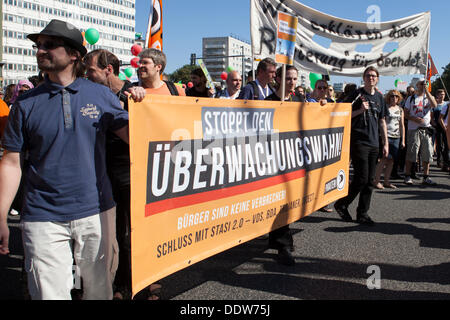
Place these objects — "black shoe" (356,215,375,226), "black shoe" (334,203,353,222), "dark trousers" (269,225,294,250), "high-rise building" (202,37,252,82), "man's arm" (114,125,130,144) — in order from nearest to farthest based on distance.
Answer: "man's arm" (114,125,130,144)
"dark trousers" (269,225,294,250)
"black shoe" (356,215,375,226)
"black shoe" (334,203,353,222)
"high-rise building" (202,37,252,82)

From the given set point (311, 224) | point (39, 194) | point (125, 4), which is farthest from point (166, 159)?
point (125, 4)

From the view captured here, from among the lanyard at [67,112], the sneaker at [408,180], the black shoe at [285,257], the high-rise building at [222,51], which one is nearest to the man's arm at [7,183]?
the lanyard at [67,112]

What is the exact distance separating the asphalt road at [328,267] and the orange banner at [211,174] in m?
0.47

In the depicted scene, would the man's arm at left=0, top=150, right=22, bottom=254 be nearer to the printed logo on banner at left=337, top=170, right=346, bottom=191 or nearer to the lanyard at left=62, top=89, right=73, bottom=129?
the lanyard at left=62, top=89, right=73, bottom=129

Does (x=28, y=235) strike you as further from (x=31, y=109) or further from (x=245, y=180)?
(x=245, y=180)

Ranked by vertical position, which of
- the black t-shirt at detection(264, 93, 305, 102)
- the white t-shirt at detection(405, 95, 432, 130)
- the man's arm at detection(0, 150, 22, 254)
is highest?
the white t-shirt at detection(405, 95, 432, 130)

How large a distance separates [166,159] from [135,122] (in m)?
0.35

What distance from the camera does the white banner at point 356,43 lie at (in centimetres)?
576

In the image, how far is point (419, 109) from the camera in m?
→ 9.95

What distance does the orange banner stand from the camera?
2.71 m

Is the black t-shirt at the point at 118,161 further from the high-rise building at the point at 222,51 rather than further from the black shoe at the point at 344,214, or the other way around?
the high-rise building at the point at 222,51

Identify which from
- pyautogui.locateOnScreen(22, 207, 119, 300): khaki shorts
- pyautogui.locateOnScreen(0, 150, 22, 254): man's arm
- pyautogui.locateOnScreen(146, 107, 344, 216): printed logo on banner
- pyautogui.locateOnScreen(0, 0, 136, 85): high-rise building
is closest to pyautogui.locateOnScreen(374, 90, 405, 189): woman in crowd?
pyautogui.locateOnScreen(146, 107, 344, 216): printed logo on banner

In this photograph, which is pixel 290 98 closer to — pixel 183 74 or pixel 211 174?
pixel 211 174

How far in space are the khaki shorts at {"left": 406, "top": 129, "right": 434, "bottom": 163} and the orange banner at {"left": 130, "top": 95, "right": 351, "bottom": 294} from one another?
5873mm
